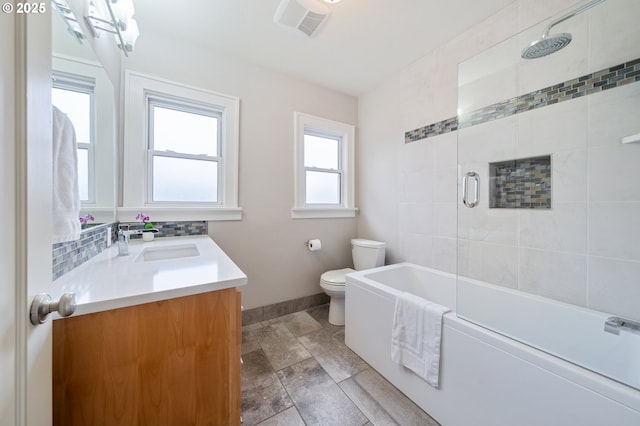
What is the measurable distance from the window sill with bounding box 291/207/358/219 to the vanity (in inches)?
56.8

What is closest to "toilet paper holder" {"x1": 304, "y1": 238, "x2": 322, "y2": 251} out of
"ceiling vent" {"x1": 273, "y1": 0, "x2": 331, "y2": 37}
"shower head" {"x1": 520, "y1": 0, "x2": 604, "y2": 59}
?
"ceiling vent" {"x1": 273, "y1": 0, "x2": 331, "y2": 37}

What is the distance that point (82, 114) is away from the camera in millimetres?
1026

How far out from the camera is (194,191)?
2.01 m

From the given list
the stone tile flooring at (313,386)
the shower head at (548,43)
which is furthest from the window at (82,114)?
the shower head at (548,43)

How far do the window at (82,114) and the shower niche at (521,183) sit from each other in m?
2.49

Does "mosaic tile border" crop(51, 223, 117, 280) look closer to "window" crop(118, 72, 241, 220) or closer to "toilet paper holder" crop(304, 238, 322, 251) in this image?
"window" crop(118, 72, 241, 220)

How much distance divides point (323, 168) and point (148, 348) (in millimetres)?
2255

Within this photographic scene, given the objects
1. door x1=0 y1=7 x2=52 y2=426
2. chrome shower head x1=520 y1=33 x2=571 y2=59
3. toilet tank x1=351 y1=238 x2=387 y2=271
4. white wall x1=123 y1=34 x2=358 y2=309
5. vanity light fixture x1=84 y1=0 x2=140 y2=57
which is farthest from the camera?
toilet tank x1=351 y1=238 x2=387 y2=271

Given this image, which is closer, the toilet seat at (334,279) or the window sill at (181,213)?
the window sill at (181,213)

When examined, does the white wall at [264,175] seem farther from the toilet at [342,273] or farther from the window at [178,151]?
the toilet at [342,273]

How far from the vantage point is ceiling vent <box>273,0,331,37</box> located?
1454mm

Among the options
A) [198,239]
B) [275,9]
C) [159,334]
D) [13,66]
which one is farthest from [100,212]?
[275,9]

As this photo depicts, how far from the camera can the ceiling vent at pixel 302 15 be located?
4.77 ft

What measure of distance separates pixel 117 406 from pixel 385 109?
288 centimetres
